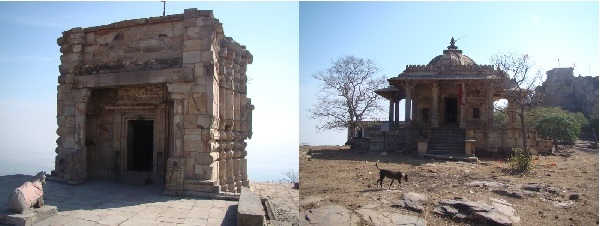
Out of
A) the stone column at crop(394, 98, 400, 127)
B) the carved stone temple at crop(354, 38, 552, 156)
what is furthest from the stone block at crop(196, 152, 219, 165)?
the stone column at crop(394, 98, 400, 127)

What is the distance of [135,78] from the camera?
9227mm

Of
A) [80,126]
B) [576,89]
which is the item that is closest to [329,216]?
[80,126]

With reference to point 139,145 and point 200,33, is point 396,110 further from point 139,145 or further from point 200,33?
point 200,33

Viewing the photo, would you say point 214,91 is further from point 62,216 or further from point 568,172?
point 568,172

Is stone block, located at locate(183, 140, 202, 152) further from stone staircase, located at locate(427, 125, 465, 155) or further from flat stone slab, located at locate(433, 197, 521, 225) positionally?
stone staircase, located at locate(427, 125, 465, 155)

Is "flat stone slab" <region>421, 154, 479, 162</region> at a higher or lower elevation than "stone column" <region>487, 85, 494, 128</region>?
lower

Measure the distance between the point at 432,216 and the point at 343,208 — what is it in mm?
1486

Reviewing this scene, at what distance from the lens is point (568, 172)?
1151 cm

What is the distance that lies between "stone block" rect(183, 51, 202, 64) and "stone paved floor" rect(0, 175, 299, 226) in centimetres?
302

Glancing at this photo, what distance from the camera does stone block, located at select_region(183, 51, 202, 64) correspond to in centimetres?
889

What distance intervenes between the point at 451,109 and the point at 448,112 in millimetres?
279

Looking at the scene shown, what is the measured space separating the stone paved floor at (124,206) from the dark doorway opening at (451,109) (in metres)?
14.9

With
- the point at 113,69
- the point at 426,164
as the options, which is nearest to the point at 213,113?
the point at 113,69

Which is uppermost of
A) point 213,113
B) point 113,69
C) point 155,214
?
point 113,69
